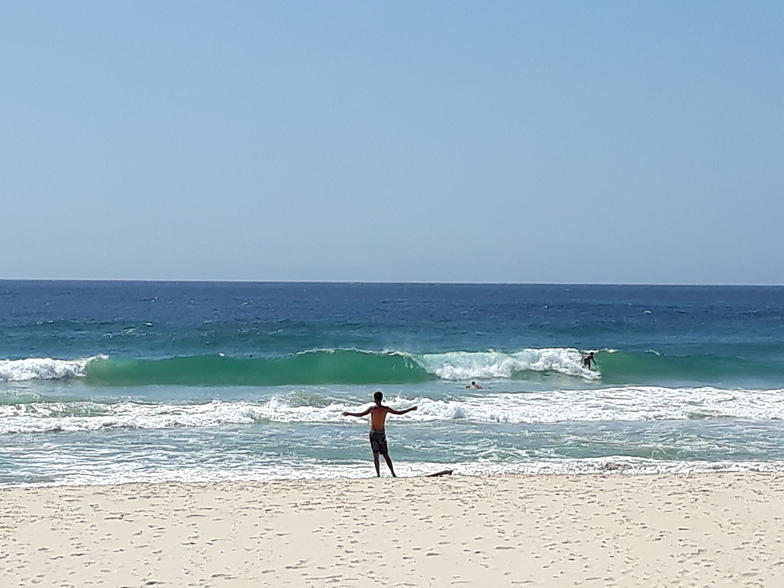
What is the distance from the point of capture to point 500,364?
29.4 meters

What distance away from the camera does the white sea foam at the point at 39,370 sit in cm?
2542

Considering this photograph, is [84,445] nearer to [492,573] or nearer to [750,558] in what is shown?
[492,573]

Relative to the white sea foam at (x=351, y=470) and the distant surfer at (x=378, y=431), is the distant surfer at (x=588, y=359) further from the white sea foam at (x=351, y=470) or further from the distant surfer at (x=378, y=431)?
the distant surfer at (x=378, y=431)

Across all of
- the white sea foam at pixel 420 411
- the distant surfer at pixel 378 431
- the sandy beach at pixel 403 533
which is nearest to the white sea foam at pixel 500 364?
the white sea foam at pixel 420 411

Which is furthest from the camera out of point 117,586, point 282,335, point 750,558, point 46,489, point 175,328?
point 175,328

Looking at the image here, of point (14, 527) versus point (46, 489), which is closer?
point (14, 527)

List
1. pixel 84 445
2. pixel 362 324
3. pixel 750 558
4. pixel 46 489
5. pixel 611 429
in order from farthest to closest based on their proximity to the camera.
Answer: pixel 362 324
pixel 611 429
pixel 84 445
pixel 46 489
pixel 750 558

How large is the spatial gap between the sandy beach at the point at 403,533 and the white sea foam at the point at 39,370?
16722 mm

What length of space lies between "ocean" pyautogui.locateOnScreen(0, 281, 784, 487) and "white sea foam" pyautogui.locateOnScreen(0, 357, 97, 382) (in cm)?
7

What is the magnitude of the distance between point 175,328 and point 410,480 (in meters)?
34.8

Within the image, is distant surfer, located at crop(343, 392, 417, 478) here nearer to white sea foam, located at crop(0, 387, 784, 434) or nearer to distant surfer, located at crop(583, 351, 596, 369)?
white sea foam, located at crop(0, 387, 784, 434)

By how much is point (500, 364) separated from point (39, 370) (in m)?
15.6

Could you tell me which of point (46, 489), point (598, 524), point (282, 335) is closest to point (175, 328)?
point (282, 335)

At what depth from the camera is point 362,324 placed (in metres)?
48.4
